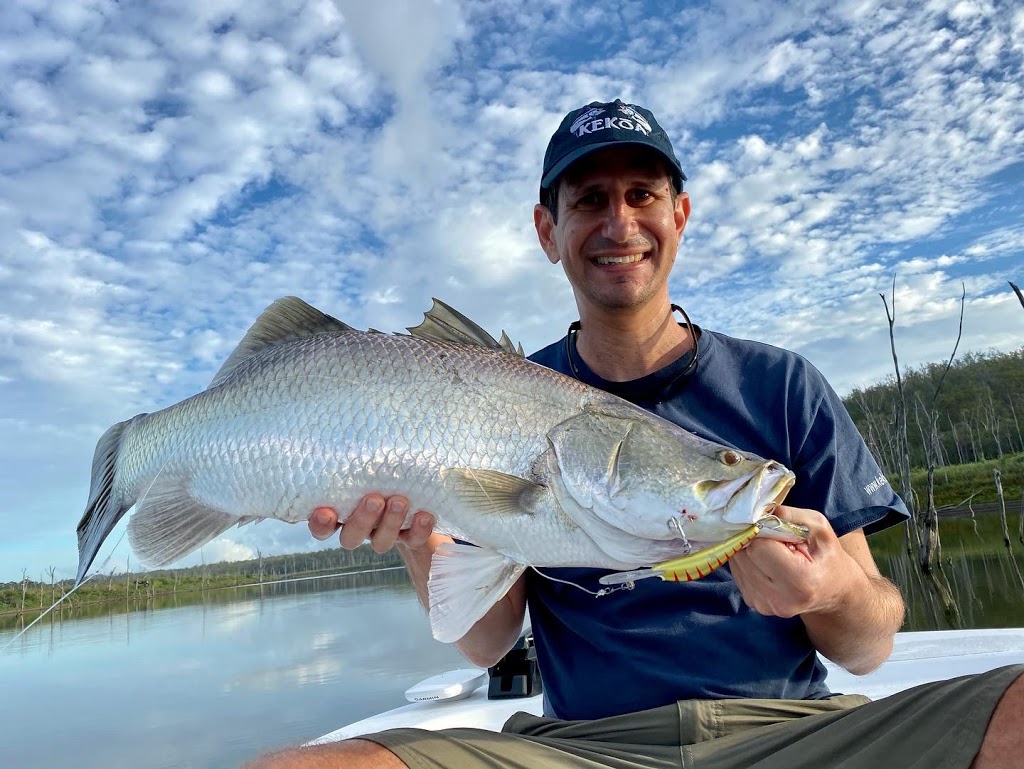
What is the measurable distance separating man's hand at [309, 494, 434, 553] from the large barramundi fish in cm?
4

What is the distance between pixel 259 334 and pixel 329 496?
0.91 meters

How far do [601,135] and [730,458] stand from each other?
169cm

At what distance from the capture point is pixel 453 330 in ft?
9.36

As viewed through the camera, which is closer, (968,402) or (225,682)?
(225,682)

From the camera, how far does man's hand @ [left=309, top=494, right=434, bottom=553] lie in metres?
2.49

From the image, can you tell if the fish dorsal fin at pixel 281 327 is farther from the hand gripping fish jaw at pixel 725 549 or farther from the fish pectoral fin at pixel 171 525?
the hand gripping fish jaw at pixel 725 549

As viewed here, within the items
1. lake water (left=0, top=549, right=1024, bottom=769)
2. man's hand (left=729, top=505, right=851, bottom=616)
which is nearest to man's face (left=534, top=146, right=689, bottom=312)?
man's hand (left=729, top=505, right=851, bottom=616)

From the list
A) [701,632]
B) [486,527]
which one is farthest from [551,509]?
[701,632]

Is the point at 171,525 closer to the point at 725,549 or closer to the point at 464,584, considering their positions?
the point at 464,584

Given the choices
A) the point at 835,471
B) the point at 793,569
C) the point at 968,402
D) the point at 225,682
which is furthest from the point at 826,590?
the point at 968,402

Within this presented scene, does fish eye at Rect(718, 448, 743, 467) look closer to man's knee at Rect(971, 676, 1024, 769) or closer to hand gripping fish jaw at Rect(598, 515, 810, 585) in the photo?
hand gripping fish jaw at Rect(598, 515, 810, 585)

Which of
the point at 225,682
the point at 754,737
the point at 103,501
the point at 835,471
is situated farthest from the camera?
the point at 225,682

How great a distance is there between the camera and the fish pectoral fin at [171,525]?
109 inches

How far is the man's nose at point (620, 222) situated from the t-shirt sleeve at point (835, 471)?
3.31ft
